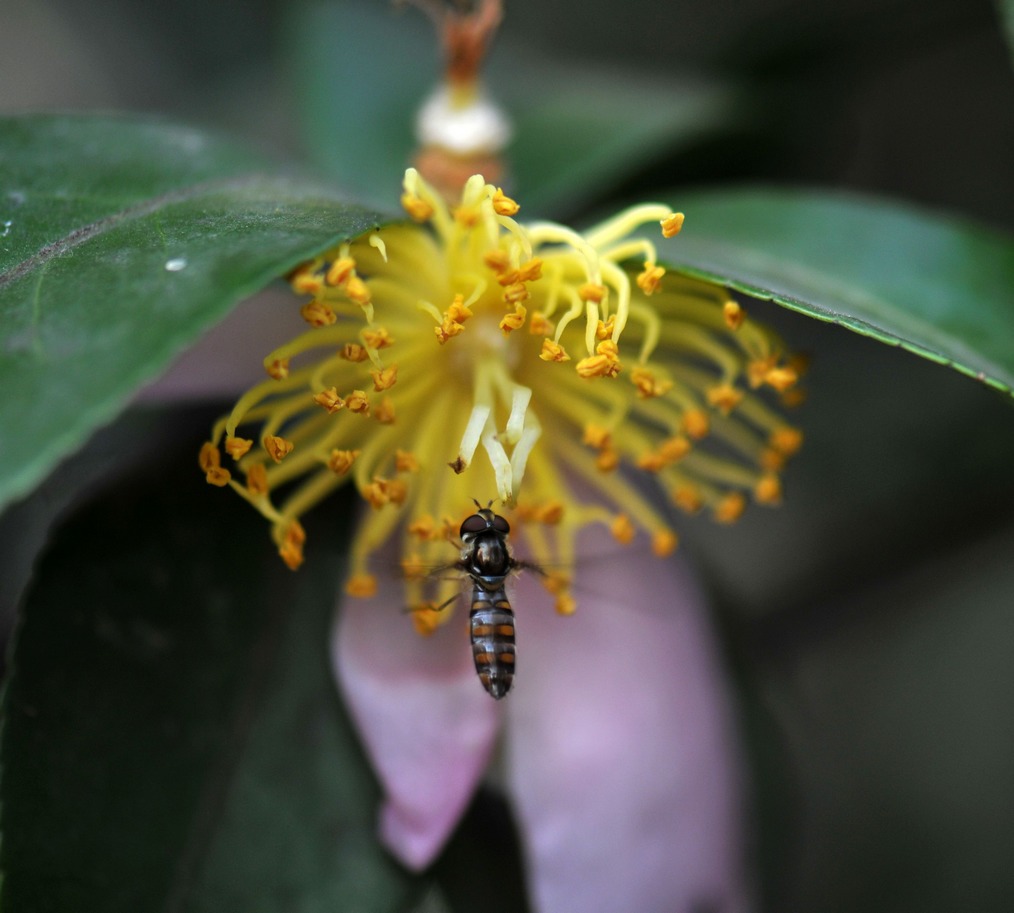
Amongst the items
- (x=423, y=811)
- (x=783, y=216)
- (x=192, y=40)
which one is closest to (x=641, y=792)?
(x=423, y=811)

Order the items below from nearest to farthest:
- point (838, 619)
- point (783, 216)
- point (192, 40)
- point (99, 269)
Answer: point (99, 269) → point (783, 216) → point (838, 619) → point (192, 40)

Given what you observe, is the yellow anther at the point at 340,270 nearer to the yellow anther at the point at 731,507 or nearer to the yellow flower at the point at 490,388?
the yellow flower at the point at 490,388

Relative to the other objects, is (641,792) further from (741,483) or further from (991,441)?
(991,441)

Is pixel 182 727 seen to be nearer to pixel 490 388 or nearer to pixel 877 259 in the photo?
pixel 490 388

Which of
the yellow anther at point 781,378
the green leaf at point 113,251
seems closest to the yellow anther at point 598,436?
the yellow anther at point 781,378

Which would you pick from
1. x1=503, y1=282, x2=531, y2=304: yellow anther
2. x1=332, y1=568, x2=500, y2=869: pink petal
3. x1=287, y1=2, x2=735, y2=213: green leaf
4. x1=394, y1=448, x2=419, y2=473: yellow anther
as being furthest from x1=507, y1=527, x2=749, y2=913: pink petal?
x1=287, y1=2, x2=735, y2=213: green leaf

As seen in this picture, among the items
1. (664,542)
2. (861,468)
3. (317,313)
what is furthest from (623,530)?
(861,468)
